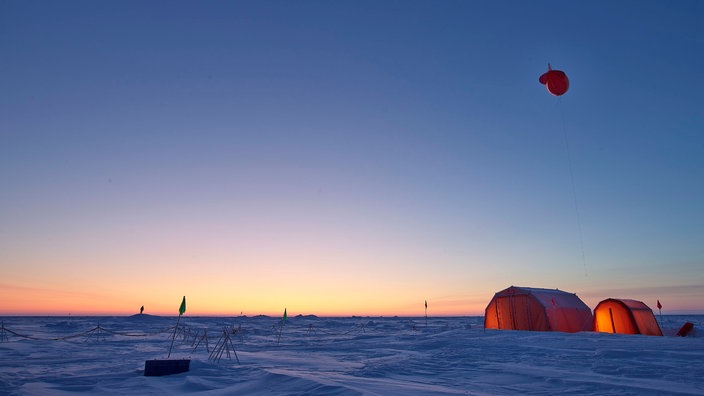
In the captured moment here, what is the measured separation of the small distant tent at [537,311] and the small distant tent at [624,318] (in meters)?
1.29

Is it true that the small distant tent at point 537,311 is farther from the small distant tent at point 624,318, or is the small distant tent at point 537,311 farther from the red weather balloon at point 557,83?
the red weather balloon at point 557,83

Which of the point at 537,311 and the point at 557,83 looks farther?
the point at 537,311

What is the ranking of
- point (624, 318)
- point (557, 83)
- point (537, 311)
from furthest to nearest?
point (537, 311) < point (624, 318) < point (557, 83)

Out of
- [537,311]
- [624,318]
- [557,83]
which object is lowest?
[624,318]

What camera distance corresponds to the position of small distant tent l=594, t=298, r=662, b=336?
25.7 metres

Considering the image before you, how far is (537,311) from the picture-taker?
27141 mm

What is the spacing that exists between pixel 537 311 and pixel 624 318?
558 centimetres

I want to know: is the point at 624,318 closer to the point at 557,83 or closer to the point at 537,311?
the point at 537,311

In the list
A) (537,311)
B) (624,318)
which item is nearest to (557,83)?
(537,311)

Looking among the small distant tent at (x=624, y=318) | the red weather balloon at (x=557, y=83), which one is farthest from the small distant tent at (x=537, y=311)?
the red weather balloon at (x=557, y=83)

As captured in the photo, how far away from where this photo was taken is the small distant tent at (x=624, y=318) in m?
25.7

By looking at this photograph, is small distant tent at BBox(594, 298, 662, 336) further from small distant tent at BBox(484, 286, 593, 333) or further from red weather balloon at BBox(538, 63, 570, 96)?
red weather balloon at BBox(538, 63, 570, 96)

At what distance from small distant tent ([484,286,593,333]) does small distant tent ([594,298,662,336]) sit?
129 cm

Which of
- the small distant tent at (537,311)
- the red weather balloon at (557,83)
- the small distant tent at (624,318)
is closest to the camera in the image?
the red weather balloon at (557,83)
